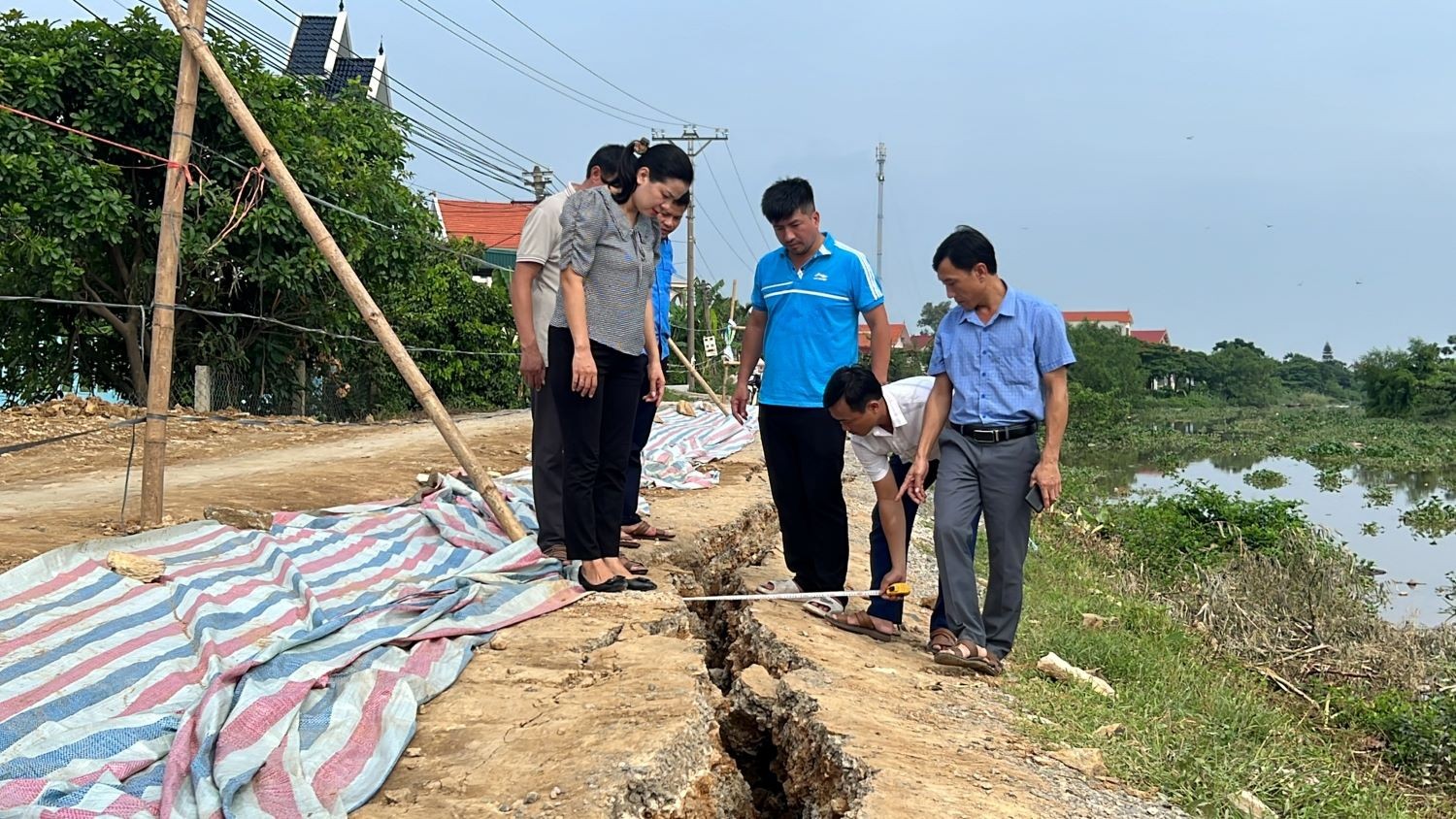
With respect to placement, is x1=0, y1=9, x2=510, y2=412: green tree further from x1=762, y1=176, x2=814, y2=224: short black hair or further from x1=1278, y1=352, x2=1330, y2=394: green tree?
x1=1278, y1=352, x2=1330, y2=394: green tree

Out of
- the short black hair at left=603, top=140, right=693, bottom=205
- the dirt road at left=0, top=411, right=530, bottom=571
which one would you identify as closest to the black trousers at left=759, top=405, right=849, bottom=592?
the short black hair at left=603, top=140, right=693, bottom=205

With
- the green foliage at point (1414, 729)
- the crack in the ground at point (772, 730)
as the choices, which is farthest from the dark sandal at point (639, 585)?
the green foliage at point (1414, 729)

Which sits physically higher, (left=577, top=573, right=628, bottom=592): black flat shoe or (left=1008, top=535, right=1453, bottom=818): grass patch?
(left=577, top=573, right=628, bottom=592): black flat shoe

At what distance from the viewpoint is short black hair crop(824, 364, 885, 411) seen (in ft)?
11.0

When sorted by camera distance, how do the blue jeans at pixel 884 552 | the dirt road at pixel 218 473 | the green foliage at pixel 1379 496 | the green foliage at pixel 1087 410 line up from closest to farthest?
the blue jeans at pixel 884 552 → the dirt road at pixel 218 473 → the green foliage at pixel 1379 496 → the green foliage at pixel 1087 410

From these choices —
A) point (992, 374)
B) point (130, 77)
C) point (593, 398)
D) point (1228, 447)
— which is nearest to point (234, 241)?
point (130, 77)

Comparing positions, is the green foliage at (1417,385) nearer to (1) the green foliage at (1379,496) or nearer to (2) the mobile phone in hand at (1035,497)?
(1) the green foliage at (1379,496)

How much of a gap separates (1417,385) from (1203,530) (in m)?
31.7

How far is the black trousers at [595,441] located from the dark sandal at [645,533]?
115cm

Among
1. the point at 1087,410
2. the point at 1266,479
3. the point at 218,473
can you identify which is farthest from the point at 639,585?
the point at 1087,410

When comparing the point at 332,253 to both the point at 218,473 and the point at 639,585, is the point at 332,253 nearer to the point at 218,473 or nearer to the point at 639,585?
the point at 639,585

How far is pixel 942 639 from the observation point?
337 centimetres

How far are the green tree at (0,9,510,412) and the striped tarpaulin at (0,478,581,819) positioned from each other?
4.85 metres

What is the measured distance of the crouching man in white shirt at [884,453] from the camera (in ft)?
11.0
